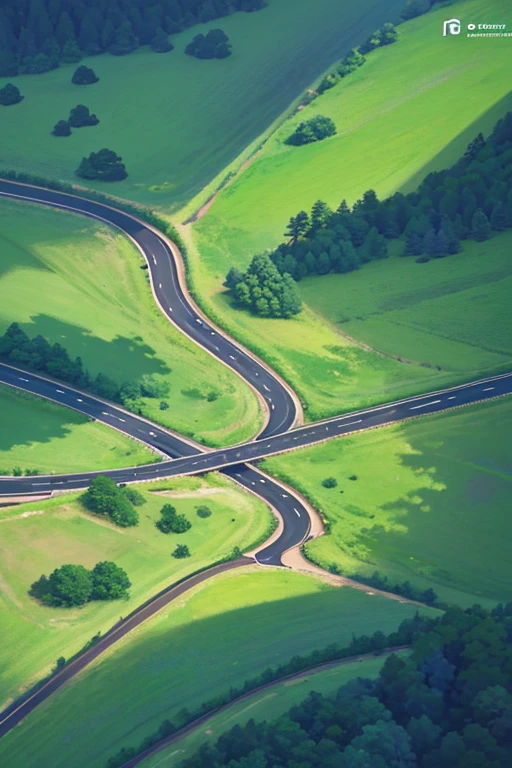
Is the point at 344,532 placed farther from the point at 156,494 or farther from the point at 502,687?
the point at 502,687

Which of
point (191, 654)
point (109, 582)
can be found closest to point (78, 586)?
point (109, 582)

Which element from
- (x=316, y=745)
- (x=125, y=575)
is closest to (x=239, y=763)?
(x=316, y=745)

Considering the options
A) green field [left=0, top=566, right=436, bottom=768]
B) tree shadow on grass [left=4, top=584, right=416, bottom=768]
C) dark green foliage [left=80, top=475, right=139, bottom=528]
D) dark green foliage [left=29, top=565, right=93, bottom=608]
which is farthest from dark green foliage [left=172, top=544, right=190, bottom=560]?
dark green foliage [left=29, top=565, right=93, bottom=608]

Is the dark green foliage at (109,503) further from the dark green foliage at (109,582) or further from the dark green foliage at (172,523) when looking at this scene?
the dark green foliage at (109,582)


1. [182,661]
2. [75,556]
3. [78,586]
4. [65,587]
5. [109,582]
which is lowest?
[182,661]

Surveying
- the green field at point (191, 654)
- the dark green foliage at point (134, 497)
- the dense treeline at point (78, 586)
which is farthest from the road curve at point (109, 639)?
the dark green foliage at point (134, 497)

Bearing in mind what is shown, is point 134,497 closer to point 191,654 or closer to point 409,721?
point 191,654
